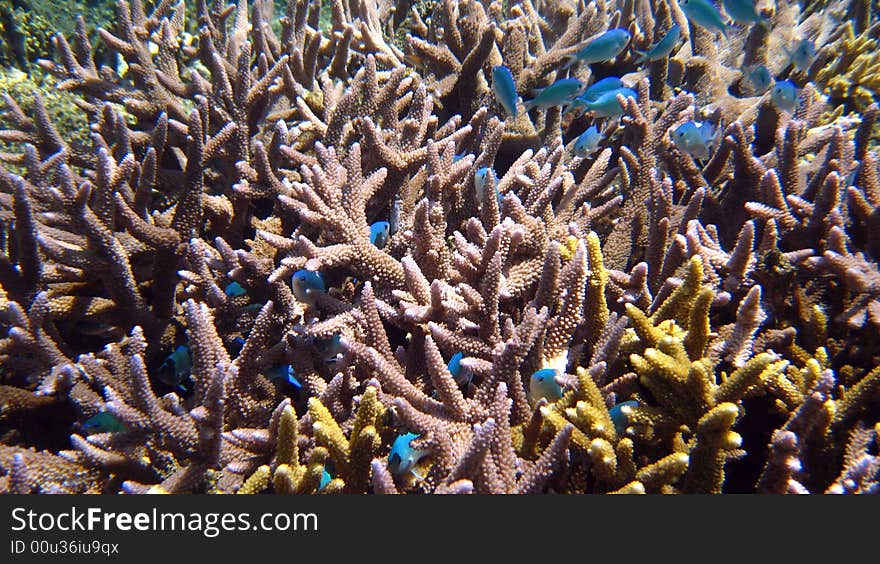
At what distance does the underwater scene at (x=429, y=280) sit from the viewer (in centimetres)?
192

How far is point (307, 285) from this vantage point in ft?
7.92

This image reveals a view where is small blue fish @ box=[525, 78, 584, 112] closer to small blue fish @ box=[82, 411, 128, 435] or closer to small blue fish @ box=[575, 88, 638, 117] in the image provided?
small blue fish @ box=[575, 88, 638, 117]

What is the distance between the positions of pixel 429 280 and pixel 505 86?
5.00 feet

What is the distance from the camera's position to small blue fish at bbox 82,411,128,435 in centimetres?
228

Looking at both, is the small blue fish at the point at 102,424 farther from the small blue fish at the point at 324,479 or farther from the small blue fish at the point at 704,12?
the small blue fish at the point at 704,12

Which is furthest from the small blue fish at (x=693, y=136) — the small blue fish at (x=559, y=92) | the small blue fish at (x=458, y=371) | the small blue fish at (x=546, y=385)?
the small blue fish at (x=458, y=371)

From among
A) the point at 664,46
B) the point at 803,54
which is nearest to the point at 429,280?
the point at 664,46

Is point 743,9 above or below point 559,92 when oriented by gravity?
above

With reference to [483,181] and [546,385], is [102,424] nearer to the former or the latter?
[546,385]

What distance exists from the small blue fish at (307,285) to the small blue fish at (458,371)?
771 millimetres

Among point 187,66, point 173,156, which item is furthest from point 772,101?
point 187,66

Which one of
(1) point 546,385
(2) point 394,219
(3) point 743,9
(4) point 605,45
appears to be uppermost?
(3) point 743,9

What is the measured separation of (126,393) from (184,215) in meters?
1.07

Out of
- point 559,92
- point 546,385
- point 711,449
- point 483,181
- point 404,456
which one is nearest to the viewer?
point 711,449
